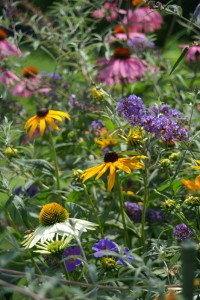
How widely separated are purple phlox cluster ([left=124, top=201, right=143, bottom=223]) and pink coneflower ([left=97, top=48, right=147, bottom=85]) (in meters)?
0.82

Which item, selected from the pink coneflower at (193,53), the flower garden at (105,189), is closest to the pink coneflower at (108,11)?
the flower garden at (105,189)

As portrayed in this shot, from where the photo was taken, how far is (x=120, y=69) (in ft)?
7.72

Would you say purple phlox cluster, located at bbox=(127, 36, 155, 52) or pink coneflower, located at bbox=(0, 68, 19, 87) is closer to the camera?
purple phlox cluster, located at bbox=(127, 36, 155, 52)

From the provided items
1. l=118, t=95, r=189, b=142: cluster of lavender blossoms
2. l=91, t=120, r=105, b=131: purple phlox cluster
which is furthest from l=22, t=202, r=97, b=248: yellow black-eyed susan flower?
l=91, t=120, r=105, b=131: purple phlox cluster

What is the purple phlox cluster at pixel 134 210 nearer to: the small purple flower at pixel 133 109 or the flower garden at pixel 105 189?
the flower garden at pixel 105 189

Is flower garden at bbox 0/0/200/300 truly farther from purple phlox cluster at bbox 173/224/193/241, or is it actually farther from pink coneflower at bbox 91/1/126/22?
pink coneflower at bbox 91/1/126/22

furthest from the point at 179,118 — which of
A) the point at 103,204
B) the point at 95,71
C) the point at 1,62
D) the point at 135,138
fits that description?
the point at 95,71

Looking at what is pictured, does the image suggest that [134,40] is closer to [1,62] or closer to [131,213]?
[1,62]

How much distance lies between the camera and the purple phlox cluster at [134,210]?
156 centimetres

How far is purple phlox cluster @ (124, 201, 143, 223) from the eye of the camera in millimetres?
1564

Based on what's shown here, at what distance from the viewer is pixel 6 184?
1.31m

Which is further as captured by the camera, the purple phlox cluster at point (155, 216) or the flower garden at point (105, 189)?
the purple phlox cluster at point (155, 216)

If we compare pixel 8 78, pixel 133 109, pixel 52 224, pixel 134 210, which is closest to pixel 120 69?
pixel 8 78

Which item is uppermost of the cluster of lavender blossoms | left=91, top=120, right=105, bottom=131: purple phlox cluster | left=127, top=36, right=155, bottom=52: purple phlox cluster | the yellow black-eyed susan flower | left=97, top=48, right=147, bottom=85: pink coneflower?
the cluster of lavender blossoms
